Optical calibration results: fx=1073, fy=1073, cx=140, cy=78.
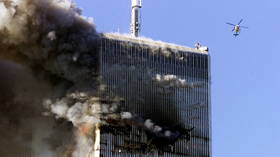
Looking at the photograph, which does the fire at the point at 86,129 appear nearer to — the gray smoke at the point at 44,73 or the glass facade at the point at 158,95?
the gray smoke at the point at 44,73

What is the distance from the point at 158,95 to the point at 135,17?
15530mm

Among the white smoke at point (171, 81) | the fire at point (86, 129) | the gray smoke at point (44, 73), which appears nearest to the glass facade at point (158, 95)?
the white smoke at point (171, 81)

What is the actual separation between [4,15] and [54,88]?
1682 centimetres

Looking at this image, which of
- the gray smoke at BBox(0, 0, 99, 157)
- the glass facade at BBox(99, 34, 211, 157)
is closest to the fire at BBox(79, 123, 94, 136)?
the gray smoke at BBox(0, 0, 99, 157)

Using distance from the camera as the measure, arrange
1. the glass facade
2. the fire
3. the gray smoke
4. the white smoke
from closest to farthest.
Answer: the gray smoke → the fire → the glass facade → the white smoke

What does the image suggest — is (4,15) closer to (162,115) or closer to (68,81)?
(68,81)

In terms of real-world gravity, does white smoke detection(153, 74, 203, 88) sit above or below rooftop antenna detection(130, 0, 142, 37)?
below

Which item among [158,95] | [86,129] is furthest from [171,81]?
[86,129]

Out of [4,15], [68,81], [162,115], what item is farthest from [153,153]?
[4,15]

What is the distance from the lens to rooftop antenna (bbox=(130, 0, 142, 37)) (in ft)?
579

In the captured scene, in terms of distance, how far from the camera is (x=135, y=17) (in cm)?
17675

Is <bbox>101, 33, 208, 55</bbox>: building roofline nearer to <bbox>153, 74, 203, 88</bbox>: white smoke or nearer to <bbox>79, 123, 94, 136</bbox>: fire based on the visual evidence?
<bbox>153, 74, 203, 88</bbox>: white smoke

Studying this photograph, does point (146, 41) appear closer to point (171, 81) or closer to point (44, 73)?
point (171, 81)

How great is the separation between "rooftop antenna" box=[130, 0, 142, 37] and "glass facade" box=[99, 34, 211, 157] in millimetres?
7316
